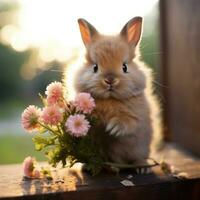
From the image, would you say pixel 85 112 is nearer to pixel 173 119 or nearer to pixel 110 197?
pixel 110 197

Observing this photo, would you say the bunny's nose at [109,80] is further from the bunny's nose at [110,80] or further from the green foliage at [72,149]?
the green foliage at [72,149]

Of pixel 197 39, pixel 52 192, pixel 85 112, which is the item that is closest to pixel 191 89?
pixel 197 39

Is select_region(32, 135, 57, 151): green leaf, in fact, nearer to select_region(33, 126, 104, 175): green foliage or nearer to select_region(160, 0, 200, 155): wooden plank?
select_region(33, 126, 104, 175): green foliage

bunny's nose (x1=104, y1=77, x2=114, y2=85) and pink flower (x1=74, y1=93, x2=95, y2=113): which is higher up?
bunny's nose (x1=104, y1=77, x2=114, y2=85)

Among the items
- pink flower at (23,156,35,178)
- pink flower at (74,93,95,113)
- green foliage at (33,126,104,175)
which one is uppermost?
pink flower at (74,93,95,113)

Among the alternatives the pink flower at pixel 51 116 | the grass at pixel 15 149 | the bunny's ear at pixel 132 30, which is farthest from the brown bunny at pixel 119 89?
the grass at pixel 15 149

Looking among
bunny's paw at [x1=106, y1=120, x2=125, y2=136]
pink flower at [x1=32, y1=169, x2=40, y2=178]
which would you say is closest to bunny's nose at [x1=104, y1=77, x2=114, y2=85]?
bunny's paw at [x1=106, y1=120, x2=125, y2=136]

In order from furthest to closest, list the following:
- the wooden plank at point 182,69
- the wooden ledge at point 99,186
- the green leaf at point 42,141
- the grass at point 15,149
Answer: the grass at point 15,149
the wooden plank at point 182,69
the green leaf at point 42,141
the wooden ledge at point 99,186
